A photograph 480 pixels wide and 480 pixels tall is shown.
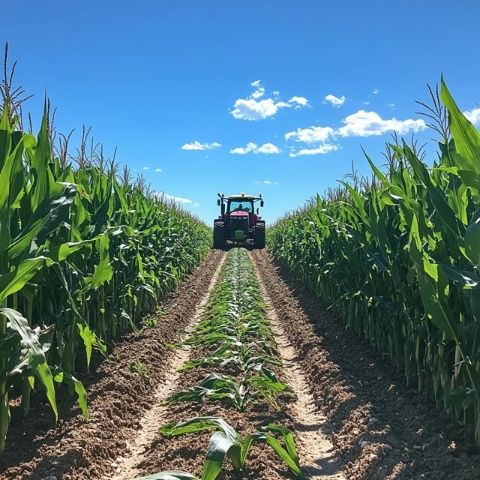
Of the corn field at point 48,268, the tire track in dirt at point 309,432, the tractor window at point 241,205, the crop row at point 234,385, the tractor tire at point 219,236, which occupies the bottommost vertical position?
the tire track in dirt at point 309,432

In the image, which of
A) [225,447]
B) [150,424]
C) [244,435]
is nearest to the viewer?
[225,447]

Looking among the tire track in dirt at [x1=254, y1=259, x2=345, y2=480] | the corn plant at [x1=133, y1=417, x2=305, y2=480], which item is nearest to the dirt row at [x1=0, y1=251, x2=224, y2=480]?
the corn plant at [x1=133, y1=417, x2=305, y2=480]

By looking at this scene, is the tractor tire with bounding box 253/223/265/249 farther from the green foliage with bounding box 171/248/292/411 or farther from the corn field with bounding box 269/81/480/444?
the corn field with bounding box 269/81/480/444

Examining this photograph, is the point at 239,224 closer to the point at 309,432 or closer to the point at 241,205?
the point at 241,205

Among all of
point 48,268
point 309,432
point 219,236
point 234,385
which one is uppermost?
point 219,236

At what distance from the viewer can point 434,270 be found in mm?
3496

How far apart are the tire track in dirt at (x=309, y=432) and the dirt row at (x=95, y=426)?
54.7 inches

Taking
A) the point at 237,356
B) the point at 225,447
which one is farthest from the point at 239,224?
the point at 225,447

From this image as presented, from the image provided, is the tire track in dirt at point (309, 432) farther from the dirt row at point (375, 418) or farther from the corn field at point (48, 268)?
the corn field at point (48, 268)

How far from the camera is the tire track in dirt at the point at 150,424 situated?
3.59 metres

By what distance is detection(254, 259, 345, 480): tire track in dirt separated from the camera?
3.64 meters

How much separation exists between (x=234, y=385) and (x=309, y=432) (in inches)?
29.8

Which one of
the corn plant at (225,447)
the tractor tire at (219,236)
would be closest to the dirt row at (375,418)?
the corn plant at (225,447)

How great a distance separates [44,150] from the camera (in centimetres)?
359
